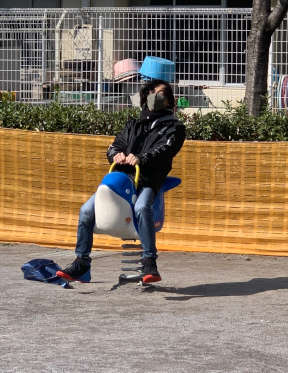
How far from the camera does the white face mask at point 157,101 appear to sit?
25.4ft

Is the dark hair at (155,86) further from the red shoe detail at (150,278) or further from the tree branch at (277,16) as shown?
the tree branch at (277,16)

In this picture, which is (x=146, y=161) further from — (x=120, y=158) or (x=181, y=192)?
(x=181, y=192)

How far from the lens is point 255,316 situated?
6.85 meters

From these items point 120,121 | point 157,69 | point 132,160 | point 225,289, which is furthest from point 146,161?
point 157,69

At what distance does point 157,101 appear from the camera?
7.75m

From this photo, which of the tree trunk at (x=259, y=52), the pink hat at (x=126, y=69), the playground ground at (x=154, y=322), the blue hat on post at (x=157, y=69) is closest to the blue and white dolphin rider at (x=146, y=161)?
the playground ground at (x=154, y=322)

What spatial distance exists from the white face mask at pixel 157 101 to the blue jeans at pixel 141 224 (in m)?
0.68

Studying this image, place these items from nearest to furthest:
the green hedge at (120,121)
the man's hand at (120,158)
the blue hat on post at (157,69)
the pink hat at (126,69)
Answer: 1. the man's hand at (120,158)
2. the green hedge at (120,121)
3. the blue hat on post at (157,69)
4. the pink hat at (126,69)

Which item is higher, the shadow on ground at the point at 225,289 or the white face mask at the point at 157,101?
the white face mask at the point at 157,101

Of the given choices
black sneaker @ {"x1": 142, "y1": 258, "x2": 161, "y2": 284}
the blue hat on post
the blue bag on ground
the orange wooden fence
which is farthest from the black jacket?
the blue hat on post

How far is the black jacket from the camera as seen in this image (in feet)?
24.8

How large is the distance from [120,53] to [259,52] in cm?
213

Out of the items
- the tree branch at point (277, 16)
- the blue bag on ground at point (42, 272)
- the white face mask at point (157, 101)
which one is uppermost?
the tree branch at point (277, 16)

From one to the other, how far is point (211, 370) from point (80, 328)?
122cm
